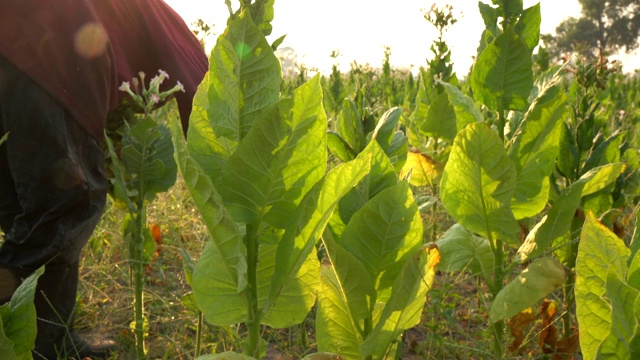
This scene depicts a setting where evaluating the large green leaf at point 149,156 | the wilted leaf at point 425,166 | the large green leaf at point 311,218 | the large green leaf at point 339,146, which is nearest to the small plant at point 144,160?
the large green leaf at point 149,156

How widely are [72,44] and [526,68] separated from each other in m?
1.44

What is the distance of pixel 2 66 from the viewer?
2.26 meters

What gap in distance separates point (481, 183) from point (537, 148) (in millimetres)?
216

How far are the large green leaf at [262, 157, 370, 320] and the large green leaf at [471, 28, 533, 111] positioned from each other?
0.89 m

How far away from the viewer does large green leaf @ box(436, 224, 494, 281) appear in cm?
203

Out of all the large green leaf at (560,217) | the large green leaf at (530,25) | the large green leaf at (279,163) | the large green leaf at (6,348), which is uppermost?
A: the large green leaf at (530,25)

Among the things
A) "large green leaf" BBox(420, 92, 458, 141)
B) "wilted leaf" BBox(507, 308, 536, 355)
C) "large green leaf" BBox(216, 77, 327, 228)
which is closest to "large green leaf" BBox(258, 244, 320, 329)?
"large green leaf" BBox(216, 77, 327, 228)

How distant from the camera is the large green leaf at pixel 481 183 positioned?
1.77m

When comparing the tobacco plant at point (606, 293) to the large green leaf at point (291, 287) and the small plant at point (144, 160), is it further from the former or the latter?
the small plant at point (144, 160)

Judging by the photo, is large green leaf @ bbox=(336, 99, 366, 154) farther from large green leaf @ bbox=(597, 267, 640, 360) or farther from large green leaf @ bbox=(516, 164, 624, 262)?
large green leaf @ bbox=(597, 267, 640, 360)

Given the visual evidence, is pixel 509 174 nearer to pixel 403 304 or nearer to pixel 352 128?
pixel 352 128

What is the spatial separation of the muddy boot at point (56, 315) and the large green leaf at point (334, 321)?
1213mm

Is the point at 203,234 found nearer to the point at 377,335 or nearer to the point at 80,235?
the point at 80,235

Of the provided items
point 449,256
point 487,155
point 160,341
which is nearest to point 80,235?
point 160,341
